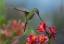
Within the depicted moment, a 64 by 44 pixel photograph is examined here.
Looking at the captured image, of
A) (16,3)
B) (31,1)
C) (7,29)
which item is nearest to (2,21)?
(7,29)

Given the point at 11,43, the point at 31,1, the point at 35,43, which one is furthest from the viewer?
the point at 31,1

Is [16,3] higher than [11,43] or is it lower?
higher

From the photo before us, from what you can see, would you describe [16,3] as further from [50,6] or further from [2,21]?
[2,21]

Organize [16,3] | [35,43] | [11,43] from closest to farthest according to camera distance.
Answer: [35,43] < [11,43] < [16,3]

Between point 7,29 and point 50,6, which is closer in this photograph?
point 7,29

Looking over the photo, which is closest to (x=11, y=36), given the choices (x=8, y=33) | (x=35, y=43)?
(x=8, y=33)

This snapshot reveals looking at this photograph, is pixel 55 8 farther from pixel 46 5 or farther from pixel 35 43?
pixel 35 43

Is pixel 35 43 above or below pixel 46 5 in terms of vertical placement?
below

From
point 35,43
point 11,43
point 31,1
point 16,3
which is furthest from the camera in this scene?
point 16,3

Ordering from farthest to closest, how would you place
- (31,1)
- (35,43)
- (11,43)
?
(31,1), (11,43), (35,43)
